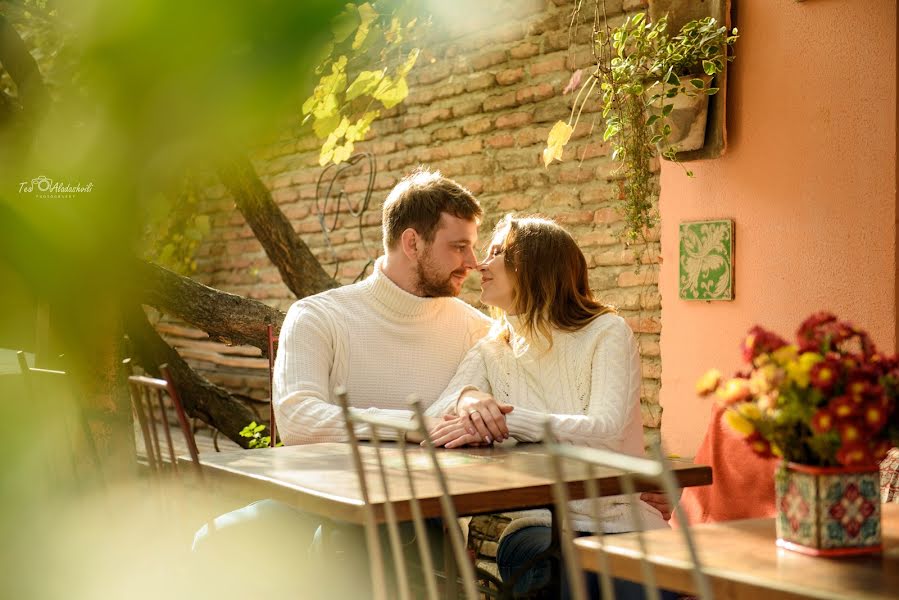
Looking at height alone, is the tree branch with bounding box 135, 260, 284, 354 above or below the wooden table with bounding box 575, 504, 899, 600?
above

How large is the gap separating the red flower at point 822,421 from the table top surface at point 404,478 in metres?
0.59

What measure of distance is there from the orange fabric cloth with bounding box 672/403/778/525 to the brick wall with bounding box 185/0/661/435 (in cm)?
95

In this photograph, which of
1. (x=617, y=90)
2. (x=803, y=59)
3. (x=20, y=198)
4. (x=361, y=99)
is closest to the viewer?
(x=20, y=198)

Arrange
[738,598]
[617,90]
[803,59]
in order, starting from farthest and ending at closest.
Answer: [617,90]
[803,59]
[738,598]

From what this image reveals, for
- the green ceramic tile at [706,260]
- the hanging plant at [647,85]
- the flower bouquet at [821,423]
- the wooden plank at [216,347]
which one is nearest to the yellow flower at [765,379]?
the flower bouquet at [821,423]

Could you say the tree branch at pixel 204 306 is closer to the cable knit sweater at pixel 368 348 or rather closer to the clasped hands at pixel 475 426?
the cable knit sweater at pixel 368 348

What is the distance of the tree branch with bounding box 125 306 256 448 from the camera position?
4117 mm

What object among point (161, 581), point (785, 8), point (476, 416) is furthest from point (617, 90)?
point (161, 581)

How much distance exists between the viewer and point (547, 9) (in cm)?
412

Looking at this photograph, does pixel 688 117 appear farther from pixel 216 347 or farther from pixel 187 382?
pixel 216 347

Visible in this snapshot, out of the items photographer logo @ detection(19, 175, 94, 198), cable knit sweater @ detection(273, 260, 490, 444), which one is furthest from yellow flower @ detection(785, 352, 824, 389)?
cable knit sweater @ detection(273, 260, 490, 444)

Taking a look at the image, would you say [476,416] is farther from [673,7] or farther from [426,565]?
[673,7]

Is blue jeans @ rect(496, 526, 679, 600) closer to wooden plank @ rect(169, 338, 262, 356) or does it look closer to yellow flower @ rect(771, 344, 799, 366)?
yellow flower @ rect(771, 344, 799, 366)

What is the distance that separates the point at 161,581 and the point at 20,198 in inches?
51.4
